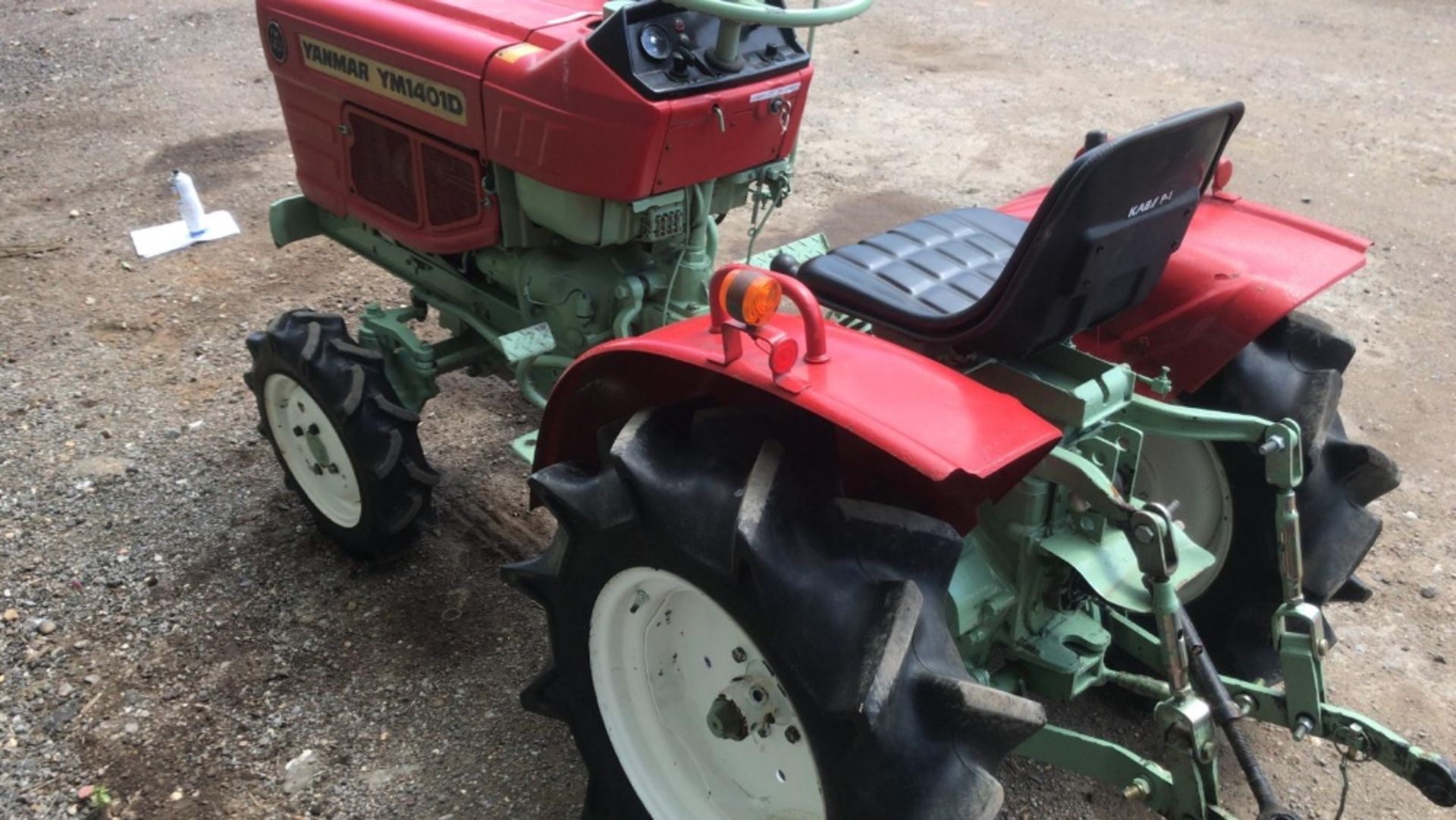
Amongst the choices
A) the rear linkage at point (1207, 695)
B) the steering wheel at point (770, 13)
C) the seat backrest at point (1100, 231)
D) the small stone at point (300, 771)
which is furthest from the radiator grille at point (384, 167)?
the rear linkage at point (1207, 695)

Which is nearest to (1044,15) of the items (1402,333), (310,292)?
(1402,333)

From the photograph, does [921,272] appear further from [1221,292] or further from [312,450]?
[312,450]

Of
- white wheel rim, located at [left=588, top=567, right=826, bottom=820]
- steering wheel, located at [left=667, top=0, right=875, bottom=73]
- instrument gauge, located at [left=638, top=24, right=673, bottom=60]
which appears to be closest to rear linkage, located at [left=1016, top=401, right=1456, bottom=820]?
white wheel rim, located at [left=588, top=567, right=826, bottom=820]

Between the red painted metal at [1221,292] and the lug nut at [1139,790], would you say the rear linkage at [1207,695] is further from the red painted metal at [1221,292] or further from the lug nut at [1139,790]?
the red painted metal at [1221,292]

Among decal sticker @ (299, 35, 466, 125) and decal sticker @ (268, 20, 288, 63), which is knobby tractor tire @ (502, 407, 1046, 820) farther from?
decal sticker @ (268, 20, 288, 63)

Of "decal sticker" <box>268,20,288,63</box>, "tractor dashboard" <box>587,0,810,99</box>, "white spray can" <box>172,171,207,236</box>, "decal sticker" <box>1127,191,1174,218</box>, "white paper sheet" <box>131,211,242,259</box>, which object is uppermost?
"decal sticker" <box>1127,191,1174,218</box>

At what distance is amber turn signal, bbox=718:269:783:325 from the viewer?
165 centimetres

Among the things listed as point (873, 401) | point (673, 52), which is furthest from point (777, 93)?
point (873, 401)

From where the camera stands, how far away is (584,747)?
2131 millimetres

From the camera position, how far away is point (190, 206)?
4.62 m

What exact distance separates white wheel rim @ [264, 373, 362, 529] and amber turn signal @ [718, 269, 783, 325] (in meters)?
1.39

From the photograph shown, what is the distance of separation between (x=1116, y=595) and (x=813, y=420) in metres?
0.56

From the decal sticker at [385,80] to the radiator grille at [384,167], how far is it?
0.11 m

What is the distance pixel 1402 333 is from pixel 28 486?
469cm
